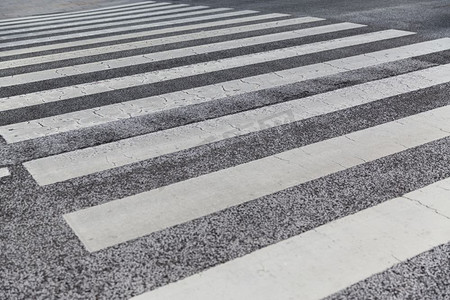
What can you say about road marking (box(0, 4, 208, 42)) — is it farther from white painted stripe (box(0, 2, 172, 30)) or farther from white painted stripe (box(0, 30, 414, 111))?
white painted stripe (box(0, 30, 414, 111))

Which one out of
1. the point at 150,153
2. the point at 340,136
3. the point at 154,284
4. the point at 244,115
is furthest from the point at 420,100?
the point at 154,284

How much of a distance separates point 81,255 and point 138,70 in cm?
432

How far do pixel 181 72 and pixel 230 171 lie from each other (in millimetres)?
3055

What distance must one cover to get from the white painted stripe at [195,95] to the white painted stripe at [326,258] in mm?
2607

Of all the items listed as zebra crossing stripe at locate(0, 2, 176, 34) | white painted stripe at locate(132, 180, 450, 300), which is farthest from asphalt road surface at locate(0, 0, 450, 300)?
zebra crossing stripe at locate(0, 2, 176, 34)

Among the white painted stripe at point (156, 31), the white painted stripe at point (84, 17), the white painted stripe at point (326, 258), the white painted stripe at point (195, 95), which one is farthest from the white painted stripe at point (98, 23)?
the white painted stripe at point (326, 258)

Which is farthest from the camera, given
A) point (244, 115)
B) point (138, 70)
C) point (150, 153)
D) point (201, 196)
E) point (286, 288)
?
point (138, 70)

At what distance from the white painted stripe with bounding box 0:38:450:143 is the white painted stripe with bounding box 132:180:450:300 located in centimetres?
261

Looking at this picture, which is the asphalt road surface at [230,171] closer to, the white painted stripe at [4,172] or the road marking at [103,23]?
the white painted stripe at [4,172]

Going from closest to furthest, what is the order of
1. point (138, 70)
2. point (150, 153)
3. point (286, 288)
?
point (286, 288), point (150, 153), point (138, 70)

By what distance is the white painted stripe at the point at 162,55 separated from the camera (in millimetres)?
6781

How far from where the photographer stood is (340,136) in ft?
14.4

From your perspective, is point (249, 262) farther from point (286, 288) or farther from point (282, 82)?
point (282, 82)

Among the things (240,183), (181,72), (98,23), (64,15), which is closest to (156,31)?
(98,23)
